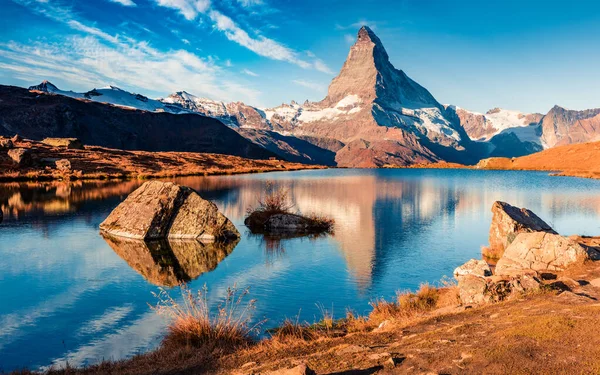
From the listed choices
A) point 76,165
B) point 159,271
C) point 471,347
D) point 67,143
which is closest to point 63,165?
point 76,165

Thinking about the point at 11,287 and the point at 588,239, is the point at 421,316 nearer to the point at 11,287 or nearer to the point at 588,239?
the point at 11,287

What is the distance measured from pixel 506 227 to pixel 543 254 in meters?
6.52

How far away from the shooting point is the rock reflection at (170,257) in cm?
2123

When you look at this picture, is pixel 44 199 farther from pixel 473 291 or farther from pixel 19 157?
pixel 473 291

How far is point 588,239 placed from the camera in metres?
26.6

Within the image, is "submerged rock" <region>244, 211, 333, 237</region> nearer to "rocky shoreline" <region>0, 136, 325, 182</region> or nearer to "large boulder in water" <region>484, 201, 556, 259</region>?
"large boulder in water" <region>484, 201, 556, 259</region>

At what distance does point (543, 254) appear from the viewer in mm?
18328

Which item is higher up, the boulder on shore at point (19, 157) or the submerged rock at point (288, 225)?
the boulder on shore at point (19, 157)

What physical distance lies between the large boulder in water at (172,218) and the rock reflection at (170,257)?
0.86 m

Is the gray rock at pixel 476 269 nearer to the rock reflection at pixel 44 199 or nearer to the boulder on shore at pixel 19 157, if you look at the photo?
the rock reflection at pixel 44 199

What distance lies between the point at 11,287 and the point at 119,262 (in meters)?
5.46

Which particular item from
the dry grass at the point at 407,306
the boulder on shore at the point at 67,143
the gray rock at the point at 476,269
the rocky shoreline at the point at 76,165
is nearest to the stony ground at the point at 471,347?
the dry grass at the point at 407,306

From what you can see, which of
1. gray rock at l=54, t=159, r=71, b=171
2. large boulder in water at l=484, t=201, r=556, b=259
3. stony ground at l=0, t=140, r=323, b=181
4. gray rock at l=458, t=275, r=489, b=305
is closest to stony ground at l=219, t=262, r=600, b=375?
gray rock at l=458, t=275, r=489, b=305

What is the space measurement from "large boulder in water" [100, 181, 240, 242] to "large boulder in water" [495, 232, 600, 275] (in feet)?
59.9
